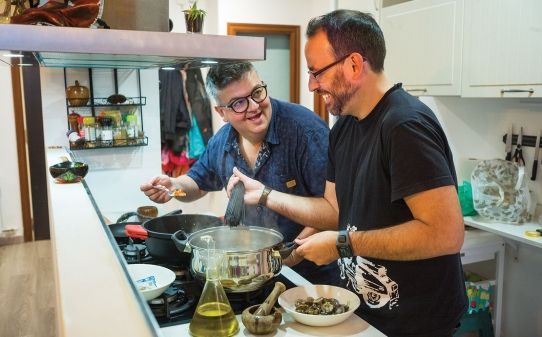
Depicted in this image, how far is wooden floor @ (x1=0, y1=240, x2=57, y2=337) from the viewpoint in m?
3.34

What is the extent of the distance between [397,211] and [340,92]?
0.37 m

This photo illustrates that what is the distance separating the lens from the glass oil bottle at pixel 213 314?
3.62 ft

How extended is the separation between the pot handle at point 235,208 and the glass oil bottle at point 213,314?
1.18 feet

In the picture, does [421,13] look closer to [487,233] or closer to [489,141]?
[489,141]

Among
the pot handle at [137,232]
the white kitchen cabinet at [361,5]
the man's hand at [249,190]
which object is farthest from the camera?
the white kitchen cabinet at [361,5]

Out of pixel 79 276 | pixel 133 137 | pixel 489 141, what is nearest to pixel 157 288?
pixel 79 276

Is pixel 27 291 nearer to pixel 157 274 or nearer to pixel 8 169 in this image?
pixel 8 169

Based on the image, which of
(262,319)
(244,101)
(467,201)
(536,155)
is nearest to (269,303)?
(262,319)

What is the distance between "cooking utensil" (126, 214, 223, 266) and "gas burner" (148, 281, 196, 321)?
15 centimetres

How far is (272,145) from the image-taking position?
1953 millimetres

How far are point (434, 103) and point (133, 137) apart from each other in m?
1.92

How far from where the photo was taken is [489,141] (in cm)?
301

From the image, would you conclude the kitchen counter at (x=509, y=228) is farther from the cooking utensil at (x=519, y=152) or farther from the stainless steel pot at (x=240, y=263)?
the stainless steel pot at (x=240, y=263)

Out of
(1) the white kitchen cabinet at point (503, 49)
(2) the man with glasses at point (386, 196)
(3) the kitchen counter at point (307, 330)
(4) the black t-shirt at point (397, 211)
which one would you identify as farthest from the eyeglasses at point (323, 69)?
(1) the white kitchen cabinet at point (503, 49)
